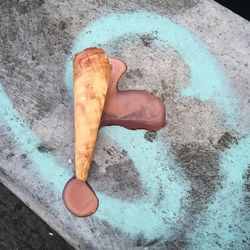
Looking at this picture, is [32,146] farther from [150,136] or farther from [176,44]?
[176,44]

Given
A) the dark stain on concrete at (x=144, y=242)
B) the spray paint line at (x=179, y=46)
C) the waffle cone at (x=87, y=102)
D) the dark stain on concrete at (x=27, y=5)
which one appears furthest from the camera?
the dark stain on concrete at (x=27, y=5)

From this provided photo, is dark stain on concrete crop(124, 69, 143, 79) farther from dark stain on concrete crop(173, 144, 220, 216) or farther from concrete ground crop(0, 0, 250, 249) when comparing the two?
dark stain on concrete crop(173, 144, 220, 216)

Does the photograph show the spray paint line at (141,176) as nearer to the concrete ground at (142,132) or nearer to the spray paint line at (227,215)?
the concrete ground at (142,132)

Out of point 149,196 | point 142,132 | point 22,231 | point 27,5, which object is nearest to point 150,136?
point 142,132

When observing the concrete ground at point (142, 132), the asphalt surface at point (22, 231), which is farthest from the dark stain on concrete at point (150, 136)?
the asphalt surface at point (22, 231)

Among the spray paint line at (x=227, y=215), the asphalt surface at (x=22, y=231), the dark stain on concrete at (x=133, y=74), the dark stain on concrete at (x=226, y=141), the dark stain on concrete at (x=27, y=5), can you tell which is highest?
the dark stain on concrete at (x=27, y=5)
